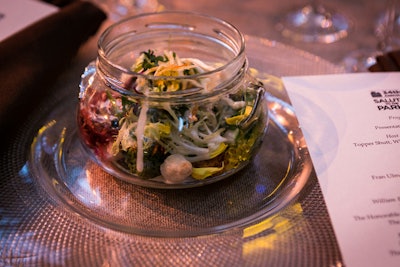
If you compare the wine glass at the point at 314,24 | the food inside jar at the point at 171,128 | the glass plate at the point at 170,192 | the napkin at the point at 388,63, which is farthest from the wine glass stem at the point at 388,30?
the food inside jar at the point at 171,128

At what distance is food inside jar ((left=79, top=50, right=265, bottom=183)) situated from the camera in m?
0.61

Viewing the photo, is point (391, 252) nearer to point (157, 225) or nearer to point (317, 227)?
point (317, 227)

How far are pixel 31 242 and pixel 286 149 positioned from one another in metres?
0.39

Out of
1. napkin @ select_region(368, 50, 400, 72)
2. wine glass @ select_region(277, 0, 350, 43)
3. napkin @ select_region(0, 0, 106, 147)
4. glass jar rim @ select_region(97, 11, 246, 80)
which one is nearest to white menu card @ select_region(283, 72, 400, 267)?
napkin @ select_region(368, 50, 400, 72)

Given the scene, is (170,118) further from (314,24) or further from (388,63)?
(314,24)

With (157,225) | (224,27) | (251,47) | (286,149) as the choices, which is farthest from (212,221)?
(251,47)

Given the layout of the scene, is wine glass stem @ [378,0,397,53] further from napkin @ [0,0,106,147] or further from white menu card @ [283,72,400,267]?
→ napkin @ [0,0,106,147]

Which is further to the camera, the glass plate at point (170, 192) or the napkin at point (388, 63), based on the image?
the napkin at point (388, 63)

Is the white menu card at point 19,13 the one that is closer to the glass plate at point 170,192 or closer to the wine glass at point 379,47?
the glass plate at point 170,192

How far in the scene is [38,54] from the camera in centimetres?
86

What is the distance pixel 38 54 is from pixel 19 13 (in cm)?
15

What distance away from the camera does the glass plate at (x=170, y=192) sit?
60 centimetres

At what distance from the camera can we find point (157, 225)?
0.60 metres

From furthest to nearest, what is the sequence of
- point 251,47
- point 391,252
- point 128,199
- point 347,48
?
point 347,48, point 251,47, point 128,199, point 391,252
